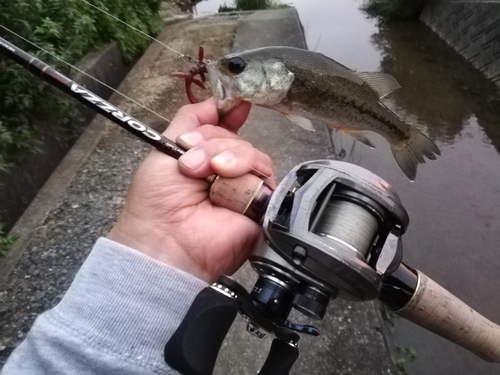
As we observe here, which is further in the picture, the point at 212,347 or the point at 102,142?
the point at 102,142

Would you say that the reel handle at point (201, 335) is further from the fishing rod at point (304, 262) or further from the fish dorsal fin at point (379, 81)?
the fish dorsal fin at point (379, 81)

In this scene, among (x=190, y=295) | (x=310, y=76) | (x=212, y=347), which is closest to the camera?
(x=212, y=347)

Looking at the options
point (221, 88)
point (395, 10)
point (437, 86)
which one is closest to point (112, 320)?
point (221, 88)

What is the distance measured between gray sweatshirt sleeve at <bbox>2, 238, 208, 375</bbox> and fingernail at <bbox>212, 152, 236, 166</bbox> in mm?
380

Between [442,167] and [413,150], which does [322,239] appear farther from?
[442,167]

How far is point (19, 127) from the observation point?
9.06ft

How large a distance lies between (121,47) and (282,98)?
3384 millimetres

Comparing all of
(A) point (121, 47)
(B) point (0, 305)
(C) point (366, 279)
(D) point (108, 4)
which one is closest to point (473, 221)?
(C) point (366, 279)

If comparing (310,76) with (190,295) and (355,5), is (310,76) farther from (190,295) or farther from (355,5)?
(355,5)

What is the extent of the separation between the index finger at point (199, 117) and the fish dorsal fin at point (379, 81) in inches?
22.0

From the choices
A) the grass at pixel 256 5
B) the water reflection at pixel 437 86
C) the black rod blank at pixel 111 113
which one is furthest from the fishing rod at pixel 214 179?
the grass at pixel 256 5

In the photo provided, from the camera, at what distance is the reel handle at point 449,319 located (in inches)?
59.4

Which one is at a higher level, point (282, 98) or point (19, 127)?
point (282, 98)

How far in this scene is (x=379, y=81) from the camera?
74.0 inches
